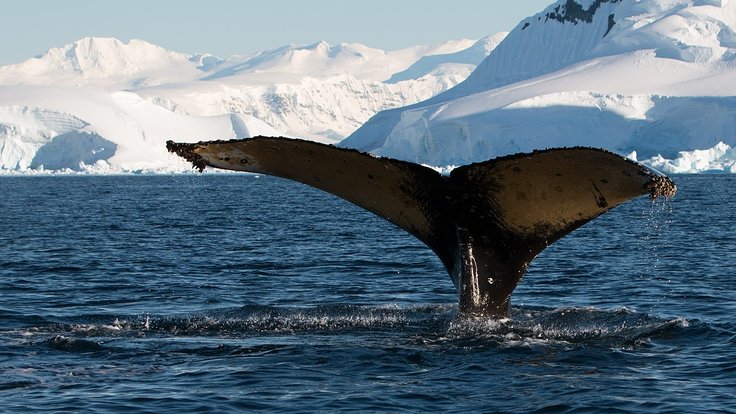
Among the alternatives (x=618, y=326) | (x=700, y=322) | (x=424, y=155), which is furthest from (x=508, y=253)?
(x=424, y=155)

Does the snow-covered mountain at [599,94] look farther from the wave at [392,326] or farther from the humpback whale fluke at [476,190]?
the humpback whale fluke at [476,190]

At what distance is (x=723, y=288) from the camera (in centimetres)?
1368

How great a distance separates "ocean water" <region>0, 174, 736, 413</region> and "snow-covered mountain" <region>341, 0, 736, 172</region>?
216 ft

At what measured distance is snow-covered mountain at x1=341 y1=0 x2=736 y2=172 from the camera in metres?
90.1

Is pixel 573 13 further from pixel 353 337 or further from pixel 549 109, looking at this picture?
pixel 353 337

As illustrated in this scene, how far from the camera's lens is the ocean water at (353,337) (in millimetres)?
7211

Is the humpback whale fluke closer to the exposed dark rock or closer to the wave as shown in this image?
the wave

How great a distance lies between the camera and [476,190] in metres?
7.01

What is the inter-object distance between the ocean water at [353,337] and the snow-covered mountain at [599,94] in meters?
65.9

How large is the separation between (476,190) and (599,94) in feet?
308

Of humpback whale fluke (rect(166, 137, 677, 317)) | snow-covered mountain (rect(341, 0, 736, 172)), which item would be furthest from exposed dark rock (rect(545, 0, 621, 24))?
humpback whale fluke (rect(166, 137, 677, 317))

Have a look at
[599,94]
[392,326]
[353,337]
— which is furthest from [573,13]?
[353,337]

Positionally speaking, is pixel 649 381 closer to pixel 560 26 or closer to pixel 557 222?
pixel 557 222

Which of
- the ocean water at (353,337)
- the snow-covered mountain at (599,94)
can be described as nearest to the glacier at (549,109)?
the snow-covered mountain at (599,94)
